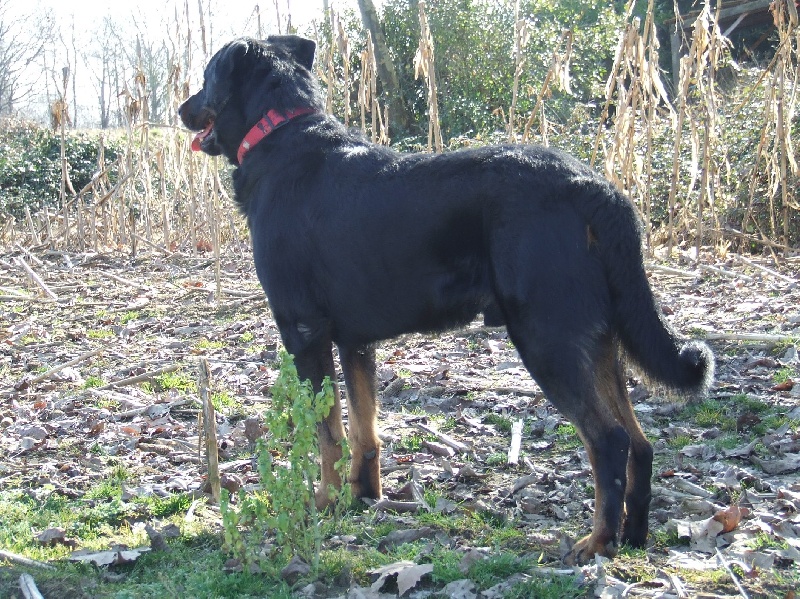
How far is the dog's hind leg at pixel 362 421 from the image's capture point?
3768 millimetres

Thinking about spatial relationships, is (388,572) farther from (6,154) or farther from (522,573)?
(6,154)

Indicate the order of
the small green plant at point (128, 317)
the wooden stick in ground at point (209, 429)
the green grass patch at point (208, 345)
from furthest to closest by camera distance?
the small green plant at point (128, 317)
the green grass patch at point (208, 345)
the wooden stick in ground at point (209, 429)

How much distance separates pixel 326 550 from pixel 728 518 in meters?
1.59

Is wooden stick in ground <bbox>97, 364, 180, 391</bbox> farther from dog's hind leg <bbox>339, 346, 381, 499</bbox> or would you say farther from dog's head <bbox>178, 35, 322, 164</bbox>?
dog's hind leg <bbox>339, 346, 381, 499</bbox>

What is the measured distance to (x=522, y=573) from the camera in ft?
9.30

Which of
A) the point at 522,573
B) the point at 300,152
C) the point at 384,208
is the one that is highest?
the point at 300,152

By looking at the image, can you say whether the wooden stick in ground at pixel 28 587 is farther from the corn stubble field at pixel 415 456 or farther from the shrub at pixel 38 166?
the shrub at pixel 38 166

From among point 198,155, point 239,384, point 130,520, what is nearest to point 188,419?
point 239,384

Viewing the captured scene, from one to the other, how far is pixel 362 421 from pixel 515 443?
0.92 metres

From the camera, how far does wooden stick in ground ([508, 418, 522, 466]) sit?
4059mm

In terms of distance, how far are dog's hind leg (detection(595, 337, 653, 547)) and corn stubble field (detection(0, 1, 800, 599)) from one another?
5.0 inches

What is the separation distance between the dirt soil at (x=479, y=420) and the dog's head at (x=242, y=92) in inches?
68.0

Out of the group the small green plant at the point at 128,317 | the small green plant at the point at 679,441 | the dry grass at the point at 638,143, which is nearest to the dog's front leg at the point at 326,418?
the small green plant at the point at 679,441

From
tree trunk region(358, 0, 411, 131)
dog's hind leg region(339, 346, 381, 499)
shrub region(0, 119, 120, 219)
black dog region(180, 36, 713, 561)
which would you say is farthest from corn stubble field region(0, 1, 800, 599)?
shrub region(0, 119, 120, 219)
